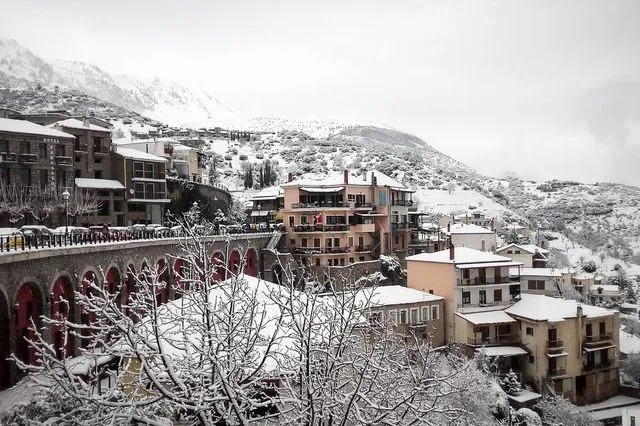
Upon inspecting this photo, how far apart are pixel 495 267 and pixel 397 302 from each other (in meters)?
8.75

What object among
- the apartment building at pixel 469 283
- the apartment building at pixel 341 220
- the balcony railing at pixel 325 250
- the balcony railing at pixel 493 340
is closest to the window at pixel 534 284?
the apartment building at pixel 341 220

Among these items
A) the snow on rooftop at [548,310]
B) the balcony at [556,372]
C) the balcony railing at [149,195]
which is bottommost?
the balcony at [556,372]

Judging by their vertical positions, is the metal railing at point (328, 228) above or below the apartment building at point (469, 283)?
above

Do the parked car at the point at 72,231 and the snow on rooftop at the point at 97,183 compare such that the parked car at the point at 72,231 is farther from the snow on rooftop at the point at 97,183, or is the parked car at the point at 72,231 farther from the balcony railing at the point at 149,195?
the balcony railing at the point at 149,195

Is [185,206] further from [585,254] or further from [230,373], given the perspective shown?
[585,254]

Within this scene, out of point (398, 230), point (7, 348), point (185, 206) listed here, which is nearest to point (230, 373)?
point (7, 348)

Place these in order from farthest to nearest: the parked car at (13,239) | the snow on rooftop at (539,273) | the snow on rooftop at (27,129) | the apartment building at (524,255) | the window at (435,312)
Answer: the apartment building at (524,255), the snow on rooftop at (539,273), the snow on rooftop at (27,129), the window at (435,312), the parked car at (13,239)

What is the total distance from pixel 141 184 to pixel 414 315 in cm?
2903

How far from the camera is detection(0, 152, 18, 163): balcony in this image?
39.5 metres

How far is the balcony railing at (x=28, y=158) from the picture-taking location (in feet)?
135

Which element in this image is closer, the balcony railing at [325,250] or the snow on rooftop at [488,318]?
the snow on rooftop at [488,318]

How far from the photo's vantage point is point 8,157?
3997cm

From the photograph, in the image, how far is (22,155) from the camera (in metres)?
40.9

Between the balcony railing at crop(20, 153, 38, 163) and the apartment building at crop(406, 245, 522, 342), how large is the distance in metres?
31.9
